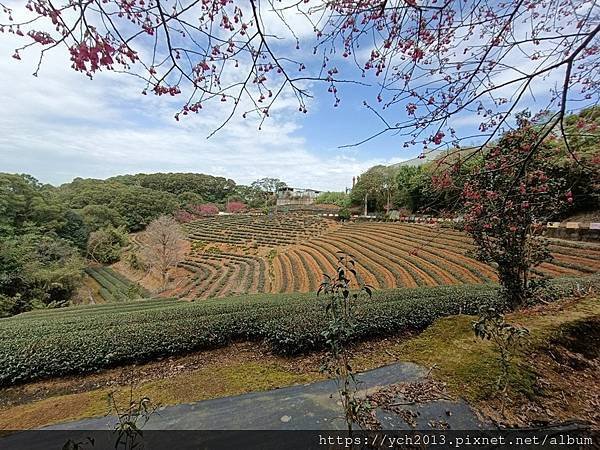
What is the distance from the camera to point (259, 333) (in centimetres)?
414

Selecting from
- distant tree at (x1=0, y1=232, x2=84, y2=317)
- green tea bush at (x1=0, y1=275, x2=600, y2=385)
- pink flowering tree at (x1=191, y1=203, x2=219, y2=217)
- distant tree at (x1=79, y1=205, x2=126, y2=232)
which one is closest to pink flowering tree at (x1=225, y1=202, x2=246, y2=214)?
pink flowering tree at (x1=191, y1=203, x2=219, y2=217)

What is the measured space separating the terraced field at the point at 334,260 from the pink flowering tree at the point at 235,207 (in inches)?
671

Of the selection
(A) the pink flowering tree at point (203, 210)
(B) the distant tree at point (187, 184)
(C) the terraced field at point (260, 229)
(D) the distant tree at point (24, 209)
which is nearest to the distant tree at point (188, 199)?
(B) the distant tree at point (187, 184)

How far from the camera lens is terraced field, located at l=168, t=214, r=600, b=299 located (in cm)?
1271

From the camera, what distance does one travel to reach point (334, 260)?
1791 cm

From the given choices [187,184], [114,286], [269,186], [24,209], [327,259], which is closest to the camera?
[327,259]

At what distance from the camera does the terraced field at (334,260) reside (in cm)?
1271

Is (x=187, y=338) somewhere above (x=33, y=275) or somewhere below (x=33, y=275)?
above

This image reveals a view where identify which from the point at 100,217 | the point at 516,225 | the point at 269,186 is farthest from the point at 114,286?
the point at 269,186

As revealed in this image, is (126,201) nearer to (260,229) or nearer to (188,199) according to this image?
(188,199)

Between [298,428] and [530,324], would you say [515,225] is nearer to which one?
[530,324]

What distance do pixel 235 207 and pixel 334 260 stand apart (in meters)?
33.1

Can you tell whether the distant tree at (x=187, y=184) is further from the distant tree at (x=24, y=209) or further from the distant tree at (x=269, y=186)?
the distant tree at (x=24, y=209)

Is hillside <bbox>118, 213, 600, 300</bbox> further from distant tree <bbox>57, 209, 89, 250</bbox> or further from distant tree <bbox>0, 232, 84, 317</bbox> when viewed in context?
distant tree <bbox>0, 232, 84, 317</bbox>
